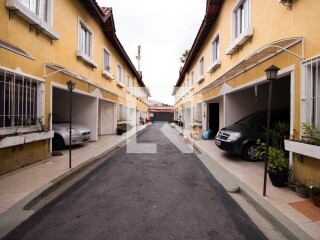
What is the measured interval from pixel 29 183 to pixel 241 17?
8.37 metres

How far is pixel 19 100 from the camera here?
5.22 metres

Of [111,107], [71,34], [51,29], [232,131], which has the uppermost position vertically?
[71,34]

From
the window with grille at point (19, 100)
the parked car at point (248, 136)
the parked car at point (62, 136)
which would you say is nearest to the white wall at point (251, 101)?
the parked car at point (248, 136)

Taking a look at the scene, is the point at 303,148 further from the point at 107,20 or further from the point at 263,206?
the point at 107,20

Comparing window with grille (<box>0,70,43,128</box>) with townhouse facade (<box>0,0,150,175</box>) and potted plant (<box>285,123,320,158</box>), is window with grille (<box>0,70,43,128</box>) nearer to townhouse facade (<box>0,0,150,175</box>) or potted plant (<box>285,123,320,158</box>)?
townhouse facade (<box>0,0,150,175</box>)

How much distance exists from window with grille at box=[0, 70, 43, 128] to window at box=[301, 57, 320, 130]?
6268 millimetres

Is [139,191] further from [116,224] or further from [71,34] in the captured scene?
[71,34]

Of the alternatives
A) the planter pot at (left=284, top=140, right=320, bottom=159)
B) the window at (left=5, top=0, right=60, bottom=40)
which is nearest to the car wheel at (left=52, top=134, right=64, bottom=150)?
the window at (left=5, top=0, right=60, bottom=40)

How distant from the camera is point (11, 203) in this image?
329 cm

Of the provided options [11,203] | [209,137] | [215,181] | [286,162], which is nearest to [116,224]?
[11,203]

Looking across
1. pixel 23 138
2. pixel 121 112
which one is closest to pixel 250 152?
pixel 23 138

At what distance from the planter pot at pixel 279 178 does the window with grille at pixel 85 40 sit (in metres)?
8.68

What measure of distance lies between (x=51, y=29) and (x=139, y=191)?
545cm

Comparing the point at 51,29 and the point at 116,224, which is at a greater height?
the point at 51,29
